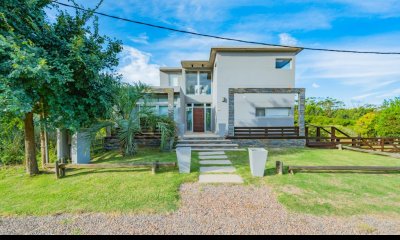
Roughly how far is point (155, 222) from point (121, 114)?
6.21m

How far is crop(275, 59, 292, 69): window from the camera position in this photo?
1394cm

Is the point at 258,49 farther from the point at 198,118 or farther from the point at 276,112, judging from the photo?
the point at 198,118

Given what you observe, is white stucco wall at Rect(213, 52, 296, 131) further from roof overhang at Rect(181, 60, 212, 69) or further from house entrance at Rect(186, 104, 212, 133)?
house entrance at Rect(186, 104, 212, 133)

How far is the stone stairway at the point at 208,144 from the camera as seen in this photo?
31.8 ft

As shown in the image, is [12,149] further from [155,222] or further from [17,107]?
[155,222]

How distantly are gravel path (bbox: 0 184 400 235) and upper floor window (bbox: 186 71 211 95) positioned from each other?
13290 millimetres

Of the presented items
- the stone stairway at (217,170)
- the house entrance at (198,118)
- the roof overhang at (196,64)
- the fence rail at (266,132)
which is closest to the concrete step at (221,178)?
the stone stairway at (217,170)

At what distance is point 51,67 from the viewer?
425 cm

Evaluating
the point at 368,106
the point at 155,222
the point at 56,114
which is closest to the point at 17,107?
the point at 56,114

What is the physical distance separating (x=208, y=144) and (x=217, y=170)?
162 inches

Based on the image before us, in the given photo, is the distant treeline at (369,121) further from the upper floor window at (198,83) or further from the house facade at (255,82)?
the upper floor window at (198,83)

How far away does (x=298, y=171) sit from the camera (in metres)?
5.82

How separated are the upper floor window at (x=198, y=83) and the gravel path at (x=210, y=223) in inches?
523

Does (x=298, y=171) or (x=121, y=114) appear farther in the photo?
(x=121, y=114)
